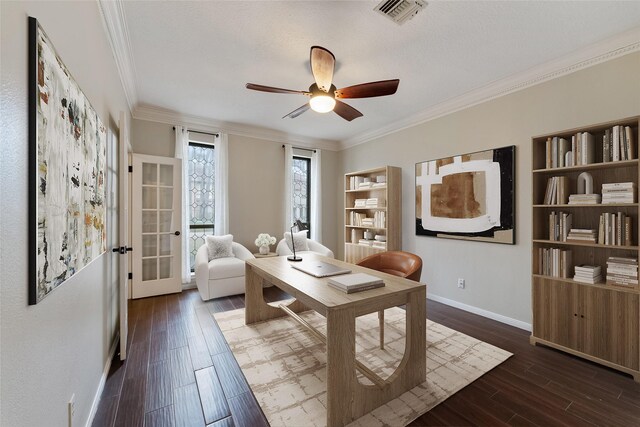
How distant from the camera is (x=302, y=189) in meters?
5.49

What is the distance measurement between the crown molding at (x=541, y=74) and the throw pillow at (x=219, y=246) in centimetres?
333

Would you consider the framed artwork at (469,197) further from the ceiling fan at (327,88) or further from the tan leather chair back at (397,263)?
the ceiling fan at (327,88)

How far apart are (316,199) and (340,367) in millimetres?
3992

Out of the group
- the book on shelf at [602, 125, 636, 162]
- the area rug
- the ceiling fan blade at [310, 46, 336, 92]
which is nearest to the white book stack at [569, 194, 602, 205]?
the book on shelf at [602, 125, 636, 162]

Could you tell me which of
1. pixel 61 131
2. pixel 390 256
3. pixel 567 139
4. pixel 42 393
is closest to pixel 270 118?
pixel 390 256

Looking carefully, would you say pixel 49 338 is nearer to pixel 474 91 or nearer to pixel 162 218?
pixel 162 218

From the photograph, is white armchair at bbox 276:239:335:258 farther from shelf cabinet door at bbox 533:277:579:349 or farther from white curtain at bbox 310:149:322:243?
shelf cabinet door at bbox 533:277:579:349

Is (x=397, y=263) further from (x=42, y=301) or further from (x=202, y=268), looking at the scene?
(x=42, y=301)

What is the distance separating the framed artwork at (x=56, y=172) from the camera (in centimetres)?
89

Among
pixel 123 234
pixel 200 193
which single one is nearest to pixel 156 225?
pixel 200 193

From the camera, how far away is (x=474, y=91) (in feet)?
10.5

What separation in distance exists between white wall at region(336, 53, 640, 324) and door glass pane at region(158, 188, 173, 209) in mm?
3531

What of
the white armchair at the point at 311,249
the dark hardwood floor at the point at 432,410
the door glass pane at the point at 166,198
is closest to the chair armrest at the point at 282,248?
the white armchair at the point at 311,249

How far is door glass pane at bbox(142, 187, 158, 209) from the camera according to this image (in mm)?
3852
